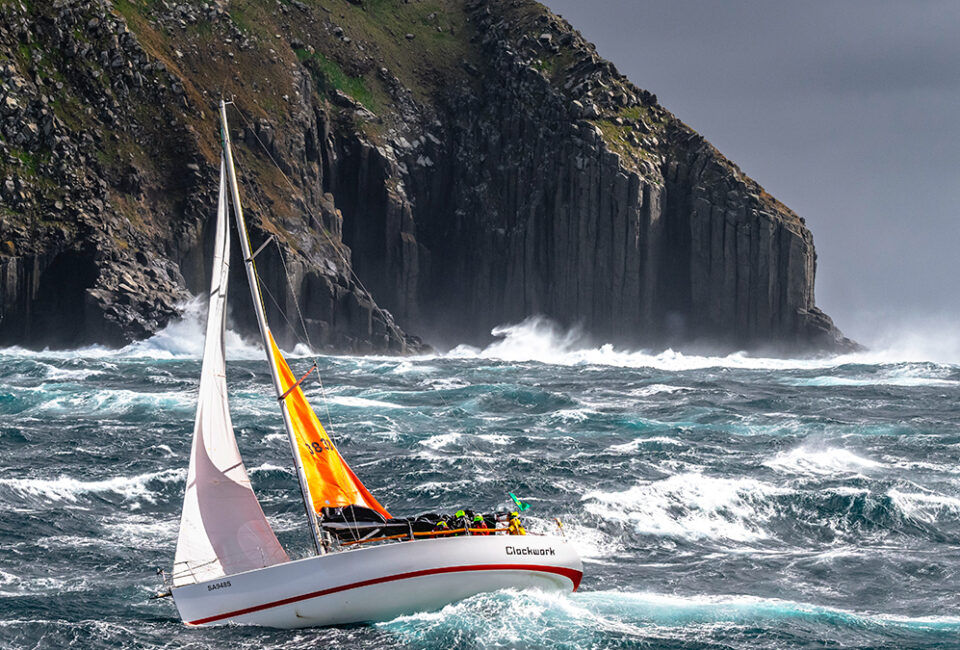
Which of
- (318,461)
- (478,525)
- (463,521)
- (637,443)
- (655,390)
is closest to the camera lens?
(463,521)

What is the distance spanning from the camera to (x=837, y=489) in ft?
143

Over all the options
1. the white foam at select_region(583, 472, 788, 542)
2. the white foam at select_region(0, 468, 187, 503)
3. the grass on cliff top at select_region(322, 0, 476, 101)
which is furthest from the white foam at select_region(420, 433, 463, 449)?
the grass on cliff top at select_region(322, 0, 476, 101)

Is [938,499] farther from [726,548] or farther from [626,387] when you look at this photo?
[626,387]

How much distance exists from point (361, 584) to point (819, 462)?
30.6 m

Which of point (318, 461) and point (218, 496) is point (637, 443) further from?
point (218, 496)

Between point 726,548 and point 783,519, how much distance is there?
4660 millimetres

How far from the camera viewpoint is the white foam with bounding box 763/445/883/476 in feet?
159

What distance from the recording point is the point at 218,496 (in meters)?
28.0

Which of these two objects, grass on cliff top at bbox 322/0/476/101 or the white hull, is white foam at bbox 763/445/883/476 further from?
grass on cliff top at bbox 322/0/476/101

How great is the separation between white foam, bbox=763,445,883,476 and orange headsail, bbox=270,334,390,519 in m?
24.4

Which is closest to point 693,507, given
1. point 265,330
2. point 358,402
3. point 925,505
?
point 925,505

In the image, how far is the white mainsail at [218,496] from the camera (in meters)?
27.2

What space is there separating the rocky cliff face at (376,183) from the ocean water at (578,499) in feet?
157

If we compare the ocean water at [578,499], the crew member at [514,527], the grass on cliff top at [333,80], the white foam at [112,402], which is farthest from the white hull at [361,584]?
the grass on cliff top at [333,80]
